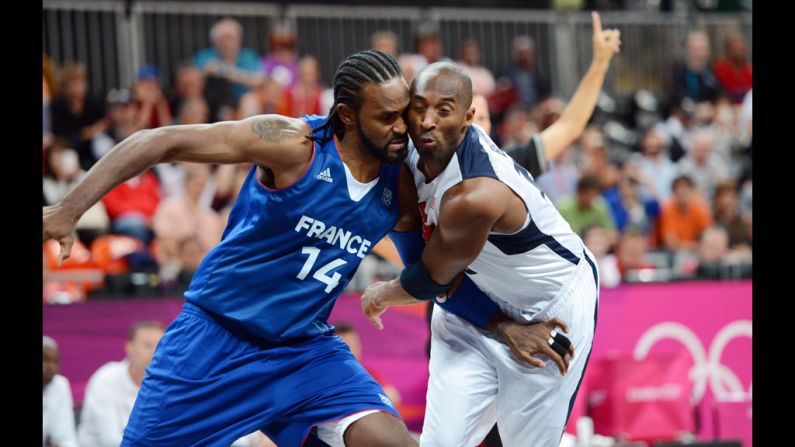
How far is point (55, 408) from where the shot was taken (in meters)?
7.66

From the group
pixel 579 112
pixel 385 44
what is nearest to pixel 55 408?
pixel 579 112

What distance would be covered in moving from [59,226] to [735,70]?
13345 millimetres

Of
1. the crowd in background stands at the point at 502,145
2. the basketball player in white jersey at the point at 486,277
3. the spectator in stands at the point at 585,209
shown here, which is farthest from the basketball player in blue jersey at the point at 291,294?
the spectator in stands at the point at 585,209

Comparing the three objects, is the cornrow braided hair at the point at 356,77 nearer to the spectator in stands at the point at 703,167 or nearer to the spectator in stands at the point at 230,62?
the spectator in stands at the point at 230,62

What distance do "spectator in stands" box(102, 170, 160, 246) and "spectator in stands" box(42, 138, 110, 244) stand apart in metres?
0.12

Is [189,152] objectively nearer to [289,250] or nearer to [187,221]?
[289,250]

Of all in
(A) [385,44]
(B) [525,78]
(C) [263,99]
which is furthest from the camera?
(B) [525,78]

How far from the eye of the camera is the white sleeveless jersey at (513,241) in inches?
183

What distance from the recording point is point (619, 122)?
49.3ft

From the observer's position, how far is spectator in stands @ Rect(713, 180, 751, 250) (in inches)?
478

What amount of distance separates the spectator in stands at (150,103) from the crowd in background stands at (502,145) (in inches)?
0.6

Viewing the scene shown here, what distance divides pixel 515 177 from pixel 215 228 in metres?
5.80
